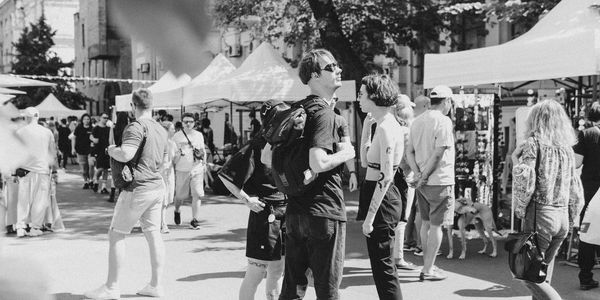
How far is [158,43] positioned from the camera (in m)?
1.66

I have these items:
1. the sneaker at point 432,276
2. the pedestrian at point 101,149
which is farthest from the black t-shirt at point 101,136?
the sneaker at point 432,276

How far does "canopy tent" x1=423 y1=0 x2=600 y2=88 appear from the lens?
24.1 ft

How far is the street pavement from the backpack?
8.01ft

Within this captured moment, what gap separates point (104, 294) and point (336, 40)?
995 centimetres

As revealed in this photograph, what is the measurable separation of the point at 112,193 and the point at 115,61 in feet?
43.7

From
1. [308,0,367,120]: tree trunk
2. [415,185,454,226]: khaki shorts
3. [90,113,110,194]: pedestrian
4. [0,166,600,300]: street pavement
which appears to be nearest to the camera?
[0,166,600,300]: street pavement

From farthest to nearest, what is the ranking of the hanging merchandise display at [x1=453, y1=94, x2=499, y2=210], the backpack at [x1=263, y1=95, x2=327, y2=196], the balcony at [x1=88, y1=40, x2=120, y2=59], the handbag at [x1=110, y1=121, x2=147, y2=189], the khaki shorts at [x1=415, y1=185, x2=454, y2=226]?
the hanging merchandise display at [x1=453, y1=94, x2=499, y2=210] < the khaki shorts at [x1=415, y1=185, x2=454, y2=226] < the handbag at [x1=110, y1=121, x2=147, y2=189] < the backpack at [x1=263, y1=95, x2=327, y2=196] < the balcony at [x1=88, y1=40, x2=120, y2=59]

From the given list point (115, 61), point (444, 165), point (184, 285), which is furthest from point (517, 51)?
point (115, 61)

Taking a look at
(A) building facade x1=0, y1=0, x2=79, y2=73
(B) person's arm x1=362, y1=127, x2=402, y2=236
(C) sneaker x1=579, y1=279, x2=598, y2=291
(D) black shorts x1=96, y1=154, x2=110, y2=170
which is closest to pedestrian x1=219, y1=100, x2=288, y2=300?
(B) person's arm x1=362, y1=127, x2=402, y2=236

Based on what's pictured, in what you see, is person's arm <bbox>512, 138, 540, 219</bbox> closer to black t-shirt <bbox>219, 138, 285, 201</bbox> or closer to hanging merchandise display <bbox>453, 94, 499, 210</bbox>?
black t-shirt <bbox>219, 138, 285, 201</bbox>

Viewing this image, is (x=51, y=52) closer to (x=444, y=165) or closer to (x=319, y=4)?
(x=444, y=165)

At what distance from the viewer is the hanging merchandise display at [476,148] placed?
1007cm

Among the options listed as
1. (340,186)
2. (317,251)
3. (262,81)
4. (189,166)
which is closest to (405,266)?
(340,186)

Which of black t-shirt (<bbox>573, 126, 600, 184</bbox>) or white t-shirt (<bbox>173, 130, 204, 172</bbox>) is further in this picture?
white t-shirt (<bbox>173, 130, 204, 172</bbox>)
